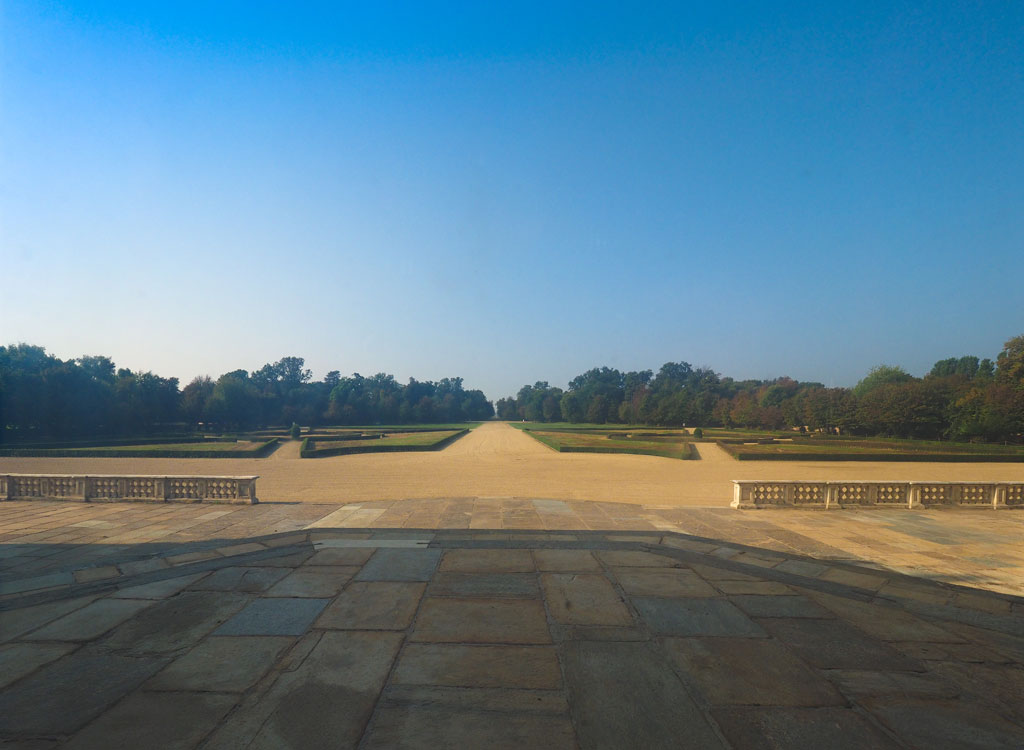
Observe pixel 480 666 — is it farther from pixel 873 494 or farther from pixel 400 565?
pixel 873 494

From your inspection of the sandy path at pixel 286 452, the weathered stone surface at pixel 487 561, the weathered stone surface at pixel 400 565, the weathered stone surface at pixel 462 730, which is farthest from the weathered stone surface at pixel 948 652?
the sandy path at pixel 286 452

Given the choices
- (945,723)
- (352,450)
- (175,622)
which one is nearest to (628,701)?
(945,723)

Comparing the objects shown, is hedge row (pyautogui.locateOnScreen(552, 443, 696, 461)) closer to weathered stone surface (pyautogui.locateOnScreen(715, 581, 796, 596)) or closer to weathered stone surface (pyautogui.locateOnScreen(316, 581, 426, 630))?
weathered stone surface (pyautogui.locateOnScreen(715, 581, 796, 596))

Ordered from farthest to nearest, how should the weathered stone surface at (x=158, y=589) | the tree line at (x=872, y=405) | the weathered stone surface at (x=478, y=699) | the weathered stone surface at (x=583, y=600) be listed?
the tree line at (x=872, y=405) → the weathered stone surface at (x=158, y=589) → the weathered stone surface at (x=583, y=600) → the weathered stone surface at (x=478, y=699)

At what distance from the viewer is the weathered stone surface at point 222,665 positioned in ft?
12.0

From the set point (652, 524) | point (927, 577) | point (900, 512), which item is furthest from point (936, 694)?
point (900, 512)

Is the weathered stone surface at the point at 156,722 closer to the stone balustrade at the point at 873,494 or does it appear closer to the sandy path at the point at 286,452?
the stone balustrade at the point at 873,494

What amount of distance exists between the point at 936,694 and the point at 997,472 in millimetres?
32555

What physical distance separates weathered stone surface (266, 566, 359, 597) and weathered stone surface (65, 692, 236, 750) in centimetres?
216

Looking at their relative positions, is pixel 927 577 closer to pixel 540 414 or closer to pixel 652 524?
pixel 652 524

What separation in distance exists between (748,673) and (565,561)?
3342 mm

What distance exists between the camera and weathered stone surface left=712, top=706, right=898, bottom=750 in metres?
Answer: 3.02

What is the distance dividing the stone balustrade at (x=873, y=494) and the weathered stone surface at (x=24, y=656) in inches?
537

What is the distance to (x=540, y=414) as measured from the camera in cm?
12950
